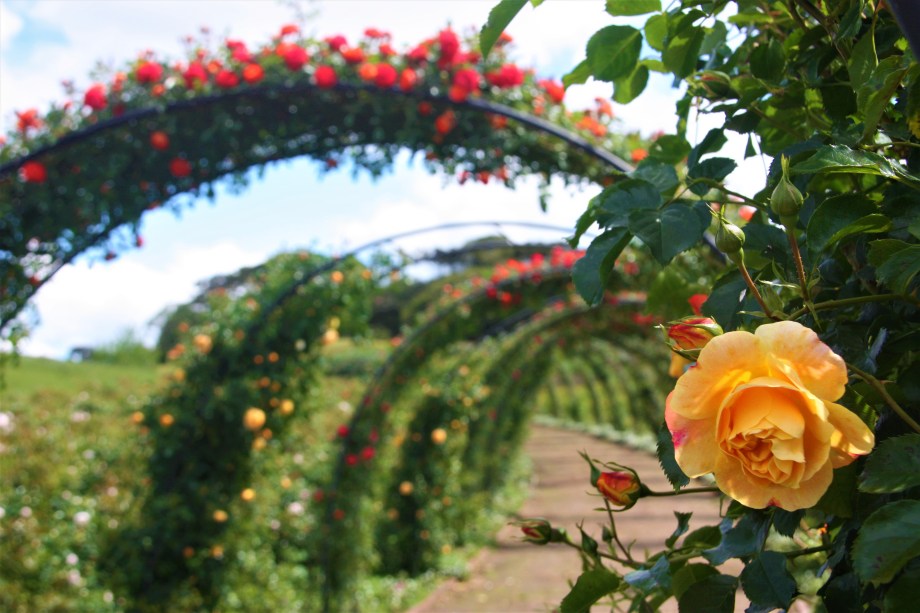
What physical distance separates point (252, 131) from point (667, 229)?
3146 mm

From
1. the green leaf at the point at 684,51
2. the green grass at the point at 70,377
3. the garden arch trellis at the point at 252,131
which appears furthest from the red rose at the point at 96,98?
the green grass at the point at 70,377

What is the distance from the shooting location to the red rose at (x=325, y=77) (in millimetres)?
3264

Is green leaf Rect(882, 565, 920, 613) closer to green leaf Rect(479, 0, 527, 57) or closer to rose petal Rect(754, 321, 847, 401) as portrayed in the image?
rose petal Rect(754, 321, 847, 401)

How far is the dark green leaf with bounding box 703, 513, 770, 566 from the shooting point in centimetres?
70

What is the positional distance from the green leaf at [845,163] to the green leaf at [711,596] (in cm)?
34

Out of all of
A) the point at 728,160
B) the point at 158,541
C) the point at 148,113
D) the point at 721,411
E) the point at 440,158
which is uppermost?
the point at 148,113

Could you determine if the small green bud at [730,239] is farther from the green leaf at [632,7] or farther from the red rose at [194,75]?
the red rose at [194,75]

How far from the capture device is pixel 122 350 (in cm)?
1181

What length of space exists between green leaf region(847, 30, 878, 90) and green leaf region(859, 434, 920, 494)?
0.32 m

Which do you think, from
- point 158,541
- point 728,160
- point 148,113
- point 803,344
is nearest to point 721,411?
point 803,344

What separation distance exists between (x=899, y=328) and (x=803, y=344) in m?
0.18

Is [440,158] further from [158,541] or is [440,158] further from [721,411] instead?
[721,411]

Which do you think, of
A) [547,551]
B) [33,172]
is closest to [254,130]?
[33,172]

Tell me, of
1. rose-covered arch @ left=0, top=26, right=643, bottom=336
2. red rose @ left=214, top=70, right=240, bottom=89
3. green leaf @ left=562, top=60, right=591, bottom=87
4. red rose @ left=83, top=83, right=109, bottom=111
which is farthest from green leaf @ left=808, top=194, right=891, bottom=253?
red rose @ left=83, top=83, right=109, bottom=111
